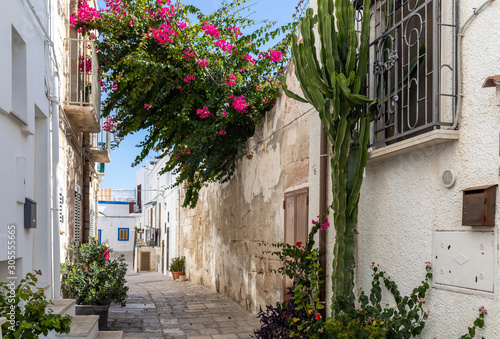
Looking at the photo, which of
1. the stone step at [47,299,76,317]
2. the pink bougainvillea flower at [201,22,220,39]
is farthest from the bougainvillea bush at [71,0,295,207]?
the stone step at [47,299,76,317]

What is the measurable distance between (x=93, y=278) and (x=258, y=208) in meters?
2.87

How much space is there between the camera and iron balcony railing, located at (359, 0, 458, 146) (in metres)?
3.54

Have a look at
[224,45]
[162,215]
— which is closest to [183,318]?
[224,45]

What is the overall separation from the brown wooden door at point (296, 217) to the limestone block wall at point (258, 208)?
0.17 meters

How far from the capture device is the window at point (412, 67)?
3.54m

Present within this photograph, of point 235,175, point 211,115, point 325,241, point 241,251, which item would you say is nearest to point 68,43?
point 211,115

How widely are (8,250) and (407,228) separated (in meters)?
3.19

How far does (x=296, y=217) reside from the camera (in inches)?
260

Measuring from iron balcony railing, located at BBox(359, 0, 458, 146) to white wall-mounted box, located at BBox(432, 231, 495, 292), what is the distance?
2.54 ft

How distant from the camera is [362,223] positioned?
15.4 ft

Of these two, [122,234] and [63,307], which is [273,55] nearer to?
[63,307]

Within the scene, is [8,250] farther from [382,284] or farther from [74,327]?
[382,284]

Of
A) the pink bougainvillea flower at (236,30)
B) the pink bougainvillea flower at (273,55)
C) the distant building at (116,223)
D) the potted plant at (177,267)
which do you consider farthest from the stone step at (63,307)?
the distant building at (116,223)

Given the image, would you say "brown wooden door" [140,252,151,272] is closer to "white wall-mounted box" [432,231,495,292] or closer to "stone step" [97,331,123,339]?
"stone step" [97,331,123,339]
